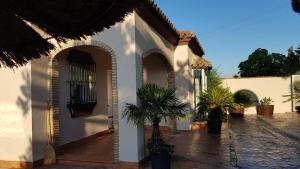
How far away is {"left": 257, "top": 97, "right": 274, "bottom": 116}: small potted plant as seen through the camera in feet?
73.4

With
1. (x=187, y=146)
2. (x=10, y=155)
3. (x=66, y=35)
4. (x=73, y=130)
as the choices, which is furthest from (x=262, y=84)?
(x=66, y=35)

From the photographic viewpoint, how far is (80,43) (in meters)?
8.48

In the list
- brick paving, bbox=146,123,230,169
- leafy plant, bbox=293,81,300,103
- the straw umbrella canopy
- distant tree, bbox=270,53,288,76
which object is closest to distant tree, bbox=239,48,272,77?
distant tree, bbox=270,53,288,76

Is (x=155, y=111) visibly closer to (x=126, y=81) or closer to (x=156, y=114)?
(x=156, y=114)

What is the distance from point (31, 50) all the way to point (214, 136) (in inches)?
431

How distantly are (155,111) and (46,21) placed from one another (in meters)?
5.55

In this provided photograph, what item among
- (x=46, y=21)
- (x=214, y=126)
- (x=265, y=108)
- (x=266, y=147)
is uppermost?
(x=46, y=21)

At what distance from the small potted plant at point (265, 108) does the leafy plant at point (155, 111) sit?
53.3 feet

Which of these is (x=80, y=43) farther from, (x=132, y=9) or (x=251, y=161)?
(x=132, y=9)

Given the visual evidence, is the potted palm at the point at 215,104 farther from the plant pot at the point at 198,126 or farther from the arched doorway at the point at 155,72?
the arched doorway at the point at 155,72

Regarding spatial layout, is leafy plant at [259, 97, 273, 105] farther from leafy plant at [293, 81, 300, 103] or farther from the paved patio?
the paved patio

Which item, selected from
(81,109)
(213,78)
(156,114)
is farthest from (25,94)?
(213,78)

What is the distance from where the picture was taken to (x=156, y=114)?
25.0 ft

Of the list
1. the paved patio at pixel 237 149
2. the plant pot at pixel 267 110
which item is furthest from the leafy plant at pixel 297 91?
A: the paved patio at pixel 237 149
